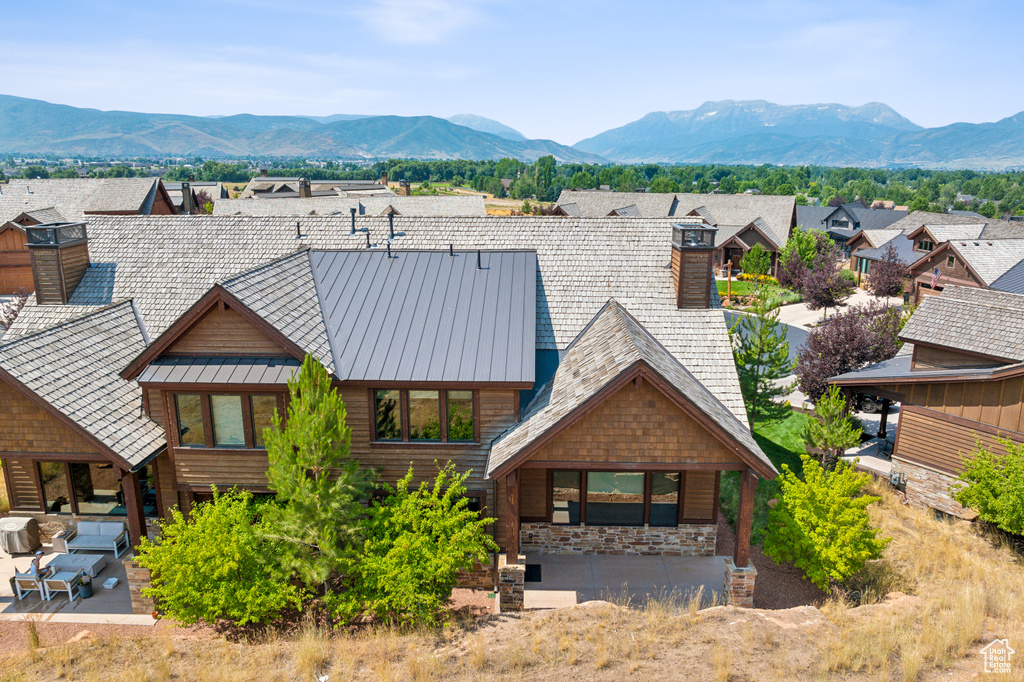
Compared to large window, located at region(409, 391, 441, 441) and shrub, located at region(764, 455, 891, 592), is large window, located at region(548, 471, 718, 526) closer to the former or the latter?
shrub, located at region(764, 455, 891, 592)

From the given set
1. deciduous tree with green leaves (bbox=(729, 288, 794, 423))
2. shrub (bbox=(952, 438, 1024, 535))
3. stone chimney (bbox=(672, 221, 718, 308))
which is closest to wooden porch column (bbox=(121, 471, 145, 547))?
stone chimney (bbox=(672, 221, 718, 308))

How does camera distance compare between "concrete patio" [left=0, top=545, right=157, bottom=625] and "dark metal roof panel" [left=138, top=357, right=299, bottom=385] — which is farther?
"dark metal roof panel" [left=138, top=357, right=299, bottom=385]

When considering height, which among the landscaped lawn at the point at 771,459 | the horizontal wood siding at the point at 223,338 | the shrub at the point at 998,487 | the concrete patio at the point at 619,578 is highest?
the horizontal wood siding at the point at 223,338

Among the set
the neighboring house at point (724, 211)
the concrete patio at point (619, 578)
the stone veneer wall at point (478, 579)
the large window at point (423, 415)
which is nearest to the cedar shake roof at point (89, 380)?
the large window at point (423, 415)

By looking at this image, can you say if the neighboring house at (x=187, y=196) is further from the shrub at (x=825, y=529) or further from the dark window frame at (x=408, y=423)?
the shrub at (x=825, y=529)

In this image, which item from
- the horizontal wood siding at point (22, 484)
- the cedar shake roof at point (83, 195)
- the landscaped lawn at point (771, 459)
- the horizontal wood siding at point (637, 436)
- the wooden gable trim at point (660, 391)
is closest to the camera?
the wooden gable trim at point (660, 391)

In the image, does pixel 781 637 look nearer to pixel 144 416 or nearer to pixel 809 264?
pixel 144 416

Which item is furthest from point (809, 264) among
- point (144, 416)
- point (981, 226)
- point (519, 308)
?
point (144, 416)
